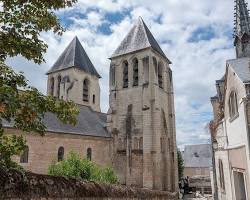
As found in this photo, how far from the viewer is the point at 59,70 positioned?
37062 millimetres

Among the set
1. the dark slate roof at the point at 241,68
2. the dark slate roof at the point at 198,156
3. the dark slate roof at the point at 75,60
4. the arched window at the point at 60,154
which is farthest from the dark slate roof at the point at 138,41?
the dark slate roof at the point at 198,156

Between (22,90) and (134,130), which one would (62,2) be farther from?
(134,130)

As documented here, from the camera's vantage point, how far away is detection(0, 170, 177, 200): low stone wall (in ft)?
12.4

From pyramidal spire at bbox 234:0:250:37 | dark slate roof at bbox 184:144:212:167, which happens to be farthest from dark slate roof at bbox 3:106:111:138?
dark slate roof at bbox 184:144:212:167

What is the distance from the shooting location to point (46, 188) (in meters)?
4.41

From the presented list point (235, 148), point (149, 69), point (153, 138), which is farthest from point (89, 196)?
point (149, 69)

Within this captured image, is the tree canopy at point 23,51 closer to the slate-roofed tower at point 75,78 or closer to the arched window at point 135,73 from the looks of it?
the arched window at point 135,73

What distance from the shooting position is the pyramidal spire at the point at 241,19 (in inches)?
1052

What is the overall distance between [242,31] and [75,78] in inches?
789

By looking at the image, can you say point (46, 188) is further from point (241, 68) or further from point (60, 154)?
point (60, 154)

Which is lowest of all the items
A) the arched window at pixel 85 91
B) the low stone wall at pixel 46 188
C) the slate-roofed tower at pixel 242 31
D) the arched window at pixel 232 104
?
the low stone wall at pixel 46 188

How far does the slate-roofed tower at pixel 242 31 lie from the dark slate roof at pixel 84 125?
1500cm

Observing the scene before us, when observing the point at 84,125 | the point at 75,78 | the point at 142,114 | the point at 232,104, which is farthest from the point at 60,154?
the point at 75,78

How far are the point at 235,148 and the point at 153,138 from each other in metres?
14.9
